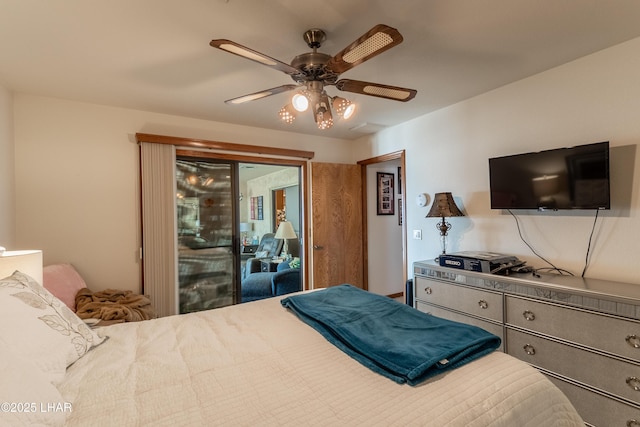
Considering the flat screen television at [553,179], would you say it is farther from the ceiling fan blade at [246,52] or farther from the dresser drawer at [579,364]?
the ceiling fan blade at [246,52]

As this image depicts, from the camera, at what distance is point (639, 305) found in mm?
1518

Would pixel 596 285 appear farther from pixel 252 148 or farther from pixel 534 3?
pixel 252 148

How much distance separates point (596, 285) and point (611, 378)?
53cm

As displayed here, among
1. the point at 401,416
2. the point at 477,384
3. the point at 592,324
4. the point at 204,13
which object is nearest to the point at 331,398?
the point at 401,416

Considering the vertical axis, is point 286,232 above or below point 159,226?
below

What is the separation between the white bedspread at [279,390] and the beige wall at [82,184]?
181 centimetres

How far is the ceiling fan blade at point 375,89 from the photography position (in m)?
1.62

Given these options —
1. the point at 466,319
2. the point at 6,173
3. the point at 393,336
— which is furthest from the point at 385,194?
the point at 6,173

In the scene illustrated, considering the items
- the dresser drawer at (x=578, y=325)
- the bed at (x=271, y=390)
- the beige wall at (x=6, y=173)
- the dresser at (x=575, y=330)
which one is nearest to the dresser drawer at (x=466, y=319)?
the dresser at (x=575, y=330)

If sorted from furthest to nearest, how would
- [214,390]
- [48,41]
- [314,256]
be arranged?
1. [314,256]
2. [48,41]
3. [214,390]

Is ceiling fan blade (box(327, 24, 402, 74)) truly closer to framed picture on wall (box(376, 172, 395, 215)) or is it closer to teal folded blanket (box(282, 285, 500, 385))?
teal folded blanket (box(282, 285, 500, 385))

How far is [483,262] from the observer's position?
7.46ft

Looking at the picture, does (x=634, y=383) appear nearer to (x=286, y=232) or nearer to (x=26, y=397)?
(x=26, y=397)

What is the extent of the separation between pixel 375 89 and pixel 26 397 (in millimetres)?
1892
